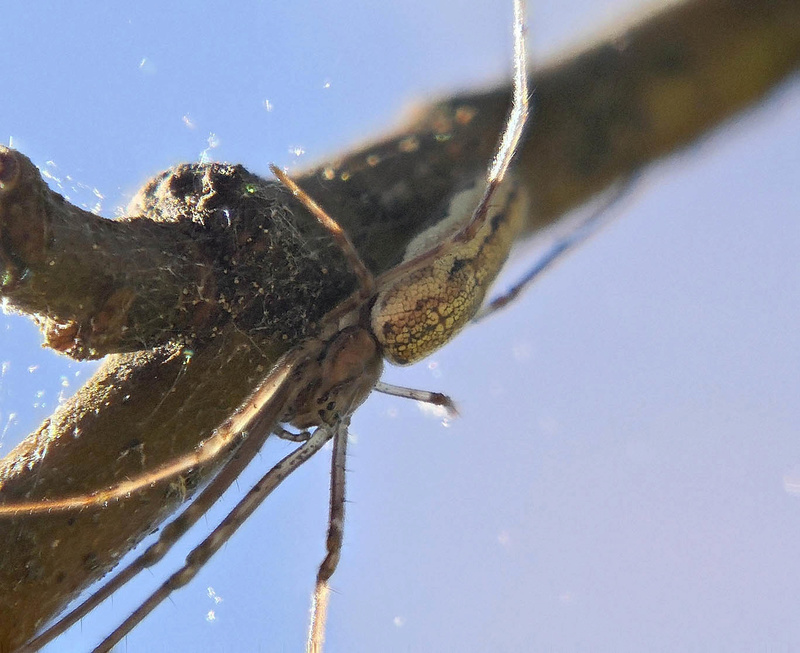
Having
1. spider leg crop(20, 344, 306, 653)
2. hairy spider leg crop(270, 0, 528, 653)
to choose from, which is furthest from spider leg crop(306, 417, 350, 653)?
spider leg crop(20, 344, 306, 653)

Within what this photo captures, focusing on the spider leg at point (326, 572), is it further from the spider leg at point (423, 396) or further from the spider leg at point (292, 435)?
the spider leg at point (423, 396)

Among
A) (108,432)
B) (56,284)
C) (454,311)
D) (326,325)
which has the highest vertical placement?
(56,284)

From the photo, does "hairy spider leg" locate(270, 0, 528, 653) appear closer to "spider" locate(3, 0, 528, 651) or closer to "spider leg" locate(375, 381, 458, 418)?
"spider" locate(3, 0, 528, 651)

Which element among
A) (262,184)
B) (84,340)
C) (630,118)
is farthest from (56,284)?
(630,118)

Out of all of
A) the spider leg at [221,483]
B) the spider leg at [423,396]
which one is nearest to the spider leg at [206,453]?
the spider leg at [221,483]

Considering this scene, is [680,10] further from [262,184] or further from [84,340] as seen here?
[84,340]
